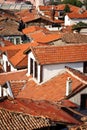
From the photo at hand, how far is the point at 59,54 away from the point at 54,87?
3.39 metres

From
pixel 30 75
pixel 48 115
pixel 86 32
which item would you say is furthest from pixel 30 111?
pixel 86 32

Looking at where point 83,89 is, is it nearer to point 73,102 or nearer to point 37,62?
point 73,102

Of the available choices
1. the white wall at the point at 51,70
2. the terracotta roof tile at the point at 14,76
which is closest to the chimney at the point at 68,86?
the white wall at the point at 51,70

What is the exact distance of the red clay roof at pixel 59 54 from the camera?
2466 centimetres

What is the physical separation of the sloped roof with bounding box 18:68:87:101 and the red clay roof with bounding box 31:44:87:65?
1234mm

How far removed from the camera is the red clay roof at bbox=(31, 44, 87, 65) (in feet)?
80.9

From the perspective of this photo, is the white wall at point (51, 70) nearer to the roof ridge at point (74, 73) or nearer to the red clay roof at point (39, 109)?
the roof ridge at point (74, 73)

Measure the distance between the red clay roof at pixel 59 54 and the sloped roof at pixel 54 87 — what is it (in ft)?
4.05

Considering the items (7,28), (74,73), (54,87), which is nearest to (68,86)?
(54,87)

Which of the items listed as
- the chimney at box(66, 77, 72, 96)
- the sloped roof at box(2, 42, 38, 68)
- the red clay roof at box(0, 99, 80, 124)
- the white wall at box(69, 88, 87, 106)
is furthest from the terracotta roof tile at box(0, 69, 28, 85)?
the red clay roof at box(0, 99, 80, 124)

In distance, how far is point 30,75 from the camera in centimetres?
2645

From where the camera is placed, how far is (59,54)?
2538 cm

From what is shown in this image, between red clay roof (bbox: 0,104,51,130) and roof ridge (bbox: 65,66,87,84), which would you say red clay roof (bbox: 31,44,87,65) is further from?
red clay roof (bbox: 0,104,51,130)

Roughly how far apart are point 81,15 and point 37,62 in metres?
46.1
